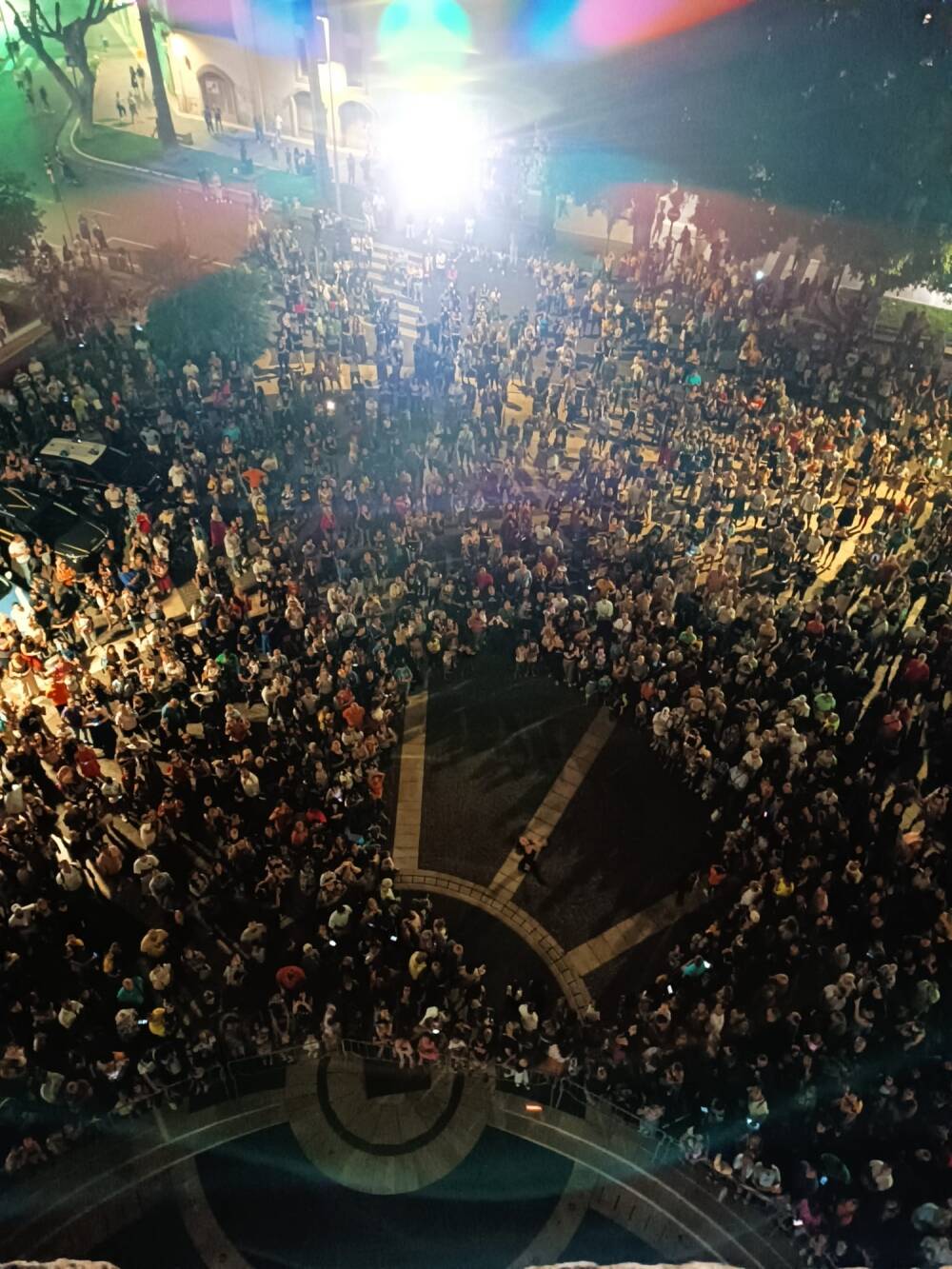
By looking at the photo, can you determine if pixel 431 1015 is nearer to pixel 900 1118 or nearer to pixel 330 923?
pixel 330 923

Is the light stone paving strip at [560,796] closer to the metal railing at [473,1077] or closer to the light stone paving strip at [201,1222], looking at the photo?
the metal railing at [473,1077]

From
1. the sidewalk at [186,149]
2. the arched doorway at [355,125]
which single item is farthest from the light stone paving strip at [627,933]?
the arched doorway at [355,125]

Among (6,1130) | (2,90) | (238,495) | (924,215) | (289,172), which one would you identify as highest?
(2,90)

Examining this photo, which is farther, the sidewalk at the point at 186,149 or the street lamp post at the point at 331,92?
the sidewalk at the point at 186,149

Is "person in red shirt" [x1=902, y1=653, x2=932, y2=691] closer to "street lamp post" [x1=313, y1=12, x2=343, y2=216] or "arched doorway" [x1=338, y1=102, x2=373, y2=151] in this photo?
"street lamp post" [x1=313, y1=12, x2=343, y2=216]

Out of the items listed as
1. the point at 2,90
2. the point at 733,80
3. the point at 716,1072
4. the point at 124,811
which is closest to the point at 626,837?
the point at 716,1072

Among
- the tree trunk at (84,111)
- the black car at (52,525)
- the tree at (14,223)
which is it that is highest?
the tree trunk at (84,111)

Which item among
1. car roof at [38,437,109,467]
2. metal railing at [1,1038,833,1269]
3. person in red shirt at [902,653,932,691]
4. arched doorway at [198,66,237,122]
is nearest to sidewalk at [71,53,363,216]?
arched doorway at [198,66,237,122]
